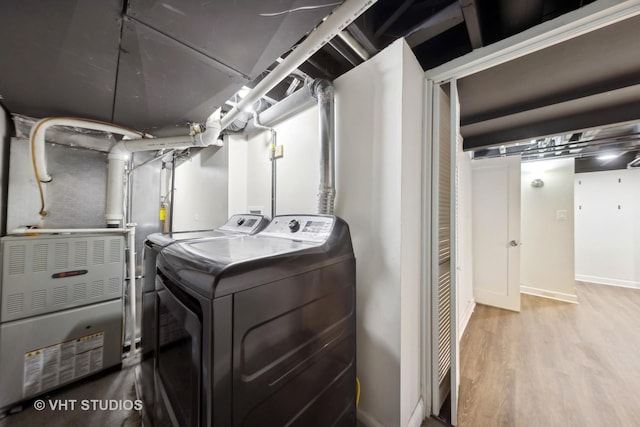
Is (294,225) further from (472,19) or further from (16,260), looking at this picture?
(16,260)

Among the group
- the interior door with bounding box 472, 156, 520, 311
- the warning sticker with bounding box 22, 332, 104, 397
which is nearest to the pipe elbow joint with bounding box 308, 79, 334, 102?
the warning sticker with bounding box 22, 332, 104, 397

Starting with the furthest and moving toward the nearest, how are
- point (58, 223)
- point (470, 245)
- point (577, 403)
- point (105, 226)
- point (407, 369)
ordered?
point (470, 245) → point (105, 226) → point (58, 223) → point (577, 403) → point (407, 369)

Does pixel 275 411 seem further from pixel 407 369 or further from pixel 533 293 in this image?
pixel 533 293

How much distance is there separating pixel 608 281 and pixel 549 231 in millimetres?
2227

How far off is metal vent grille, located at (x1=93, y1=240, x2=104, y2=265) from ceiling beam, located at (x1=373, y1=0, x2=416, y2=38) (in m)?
2.58

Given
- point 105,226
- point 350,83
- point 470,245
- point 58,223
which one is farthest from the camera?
point 470,245

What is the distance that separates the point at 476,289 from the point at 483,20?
3.33m

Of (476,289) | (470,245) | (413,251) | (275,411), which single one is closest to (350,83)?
(413,251)

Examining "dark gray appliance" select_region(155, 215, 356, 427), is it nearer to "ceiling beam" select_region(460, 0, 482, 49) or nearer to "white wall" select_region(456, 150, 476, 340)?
"ceiling beam" select_region(460, 0, 482, 49)

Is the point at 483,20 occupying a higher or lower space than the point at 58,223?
higher

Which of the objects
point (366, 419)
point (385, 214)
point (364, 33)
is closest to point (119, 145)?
point (364, 33)

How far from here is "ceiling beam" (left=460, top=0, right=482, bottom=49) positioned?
0.99m

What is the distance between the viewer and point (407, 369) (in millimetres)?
1196
